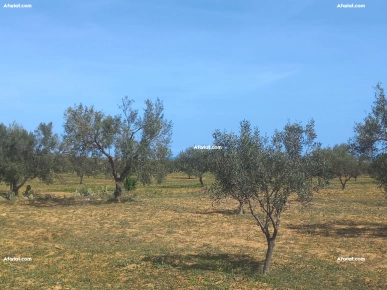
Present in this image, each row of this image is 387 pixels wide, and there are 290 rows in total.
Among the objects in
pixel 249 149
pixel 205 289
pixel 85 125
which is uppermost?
pixel 85 125

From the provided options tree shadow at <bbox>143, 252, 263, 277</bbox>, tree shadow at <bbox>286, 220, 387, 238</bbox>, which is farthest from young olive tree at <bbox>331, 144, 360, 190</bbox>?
tree shadow at <bbox>143, 252, 263, 277</bbox>

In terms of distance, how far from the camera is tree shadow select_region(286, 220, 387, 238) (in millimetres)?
28422

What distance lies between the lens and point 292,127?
19578mm

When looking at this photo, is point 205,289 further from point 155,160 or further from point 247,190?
point 155,160

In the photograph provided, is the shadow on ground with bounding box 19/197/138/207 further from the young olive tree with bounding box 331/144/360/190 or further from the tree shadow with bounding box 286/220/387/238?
the young olive tree with bounding box 331/144/360/190

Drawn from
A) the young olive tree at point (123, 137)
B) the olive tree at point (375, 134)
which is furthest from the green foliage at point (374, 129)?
the young olive tree at point (123, 137)

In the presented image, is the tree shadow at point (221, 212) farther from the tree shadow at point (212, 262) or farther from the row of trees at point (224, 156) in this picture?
the tree shadow at point (212, 262)

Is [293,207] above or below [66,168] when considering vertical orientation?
below

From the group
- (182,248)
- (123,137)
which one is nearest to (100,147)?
(123,137)

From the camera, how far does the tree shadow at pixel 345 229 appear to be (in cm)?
2842

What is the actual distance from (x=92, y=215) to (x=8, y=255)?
13478 mm

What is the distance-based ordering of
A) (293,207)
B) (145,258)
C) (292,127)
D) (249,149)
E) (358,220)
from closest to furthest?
1. (249,149)
2. (292,127)
3. (145,258)
4. (358,220)
5. (293,207)

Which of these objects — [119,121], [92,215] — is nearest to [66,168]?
[119,121]

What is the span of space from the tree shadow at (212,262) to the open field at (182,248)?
0.17 feet
